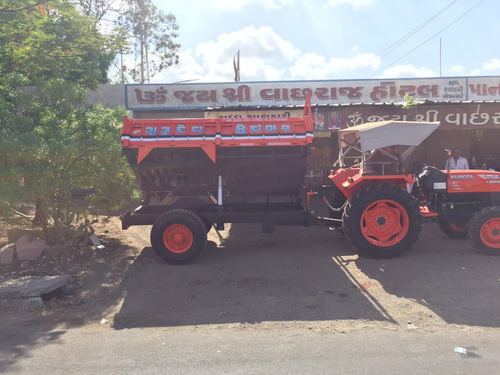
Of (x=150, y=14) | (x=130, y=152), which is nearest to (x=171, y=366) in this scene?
(x=130, y=152)

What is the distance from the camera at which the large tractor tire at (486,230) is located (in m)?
8.35

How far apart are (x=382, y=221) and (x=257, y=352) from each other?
4286 millimetres

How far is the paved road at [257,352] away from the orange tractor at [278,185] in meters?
2.95

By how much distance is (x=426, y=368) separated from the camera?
4.29m

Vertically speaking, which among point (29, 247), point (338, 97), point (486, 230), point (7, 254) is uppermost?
point (338, 97)

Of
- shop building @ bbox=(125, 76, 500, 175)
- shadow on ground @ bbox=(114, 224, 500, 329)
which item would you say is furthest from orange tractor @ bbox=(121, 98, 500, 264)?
shop building @ bbox=(125, 76, 500, 175)

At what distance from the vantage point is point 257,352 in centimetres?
473

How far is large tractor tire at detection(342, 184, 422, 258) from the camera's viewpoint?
26.8 ft

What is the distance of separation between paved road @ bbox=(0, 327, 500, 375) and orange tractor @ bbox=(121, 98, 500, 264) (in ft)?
9.68

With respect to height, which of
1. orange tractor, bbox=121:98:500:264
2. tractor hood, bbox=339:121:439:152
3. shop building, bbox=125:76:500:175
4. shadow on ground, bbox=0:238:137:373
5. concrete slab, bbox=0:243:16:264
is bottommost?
shadow on ground, bbox=0:238:137:373

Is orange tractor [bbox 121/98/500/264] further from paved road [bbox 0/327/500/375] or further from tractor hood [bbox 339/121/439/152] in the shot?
paved road [bbox 0/327/500/375]

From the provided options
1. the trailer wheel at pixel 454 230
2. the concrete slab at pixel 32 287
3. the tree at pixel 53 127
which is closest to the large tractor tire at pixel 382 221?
the trailer wheel at pixel 454 230

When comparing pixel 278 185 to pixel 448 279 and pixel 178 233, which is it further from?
pixel 448 279

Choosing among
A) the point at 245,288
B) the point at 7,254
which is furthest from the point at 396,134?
the point at 7,254
